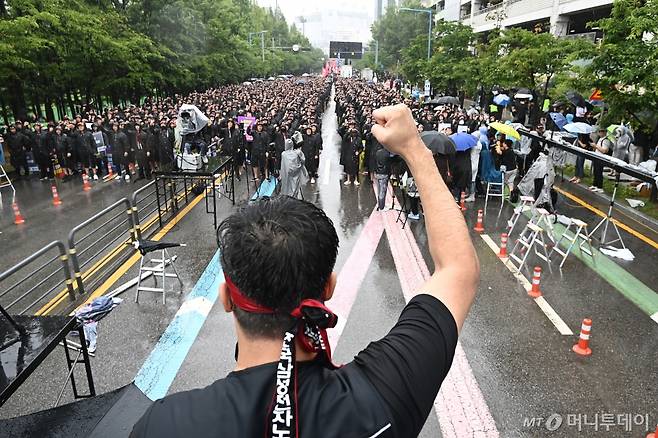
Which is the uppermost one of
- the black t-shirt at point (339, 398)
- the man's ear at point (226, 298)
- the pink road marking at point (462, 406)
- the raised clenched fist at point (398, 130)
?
the raised clenched fist at point (398, 130)

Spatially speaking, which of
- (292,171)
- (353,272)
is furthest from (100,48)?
(353,272)

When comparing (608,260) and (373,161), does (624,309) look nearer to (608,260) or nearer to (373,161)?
(608,260)

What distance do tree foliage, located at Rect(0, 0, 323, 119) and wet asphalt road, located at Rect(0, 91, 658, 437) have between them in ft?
36.5

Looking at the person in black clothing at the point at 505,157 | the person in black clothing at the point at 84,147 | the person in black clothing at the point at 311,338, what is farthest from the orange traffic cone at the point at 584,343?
the person in black clothing at the point at 84,147

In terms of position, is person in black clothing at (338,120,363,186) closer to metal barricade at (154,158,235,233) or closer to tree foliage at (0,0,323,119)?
metal barricade at (154,158,235,233)

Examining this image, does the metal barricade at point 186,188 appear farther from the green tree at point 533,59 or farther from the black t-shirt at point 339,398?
the green tree at point 533,59

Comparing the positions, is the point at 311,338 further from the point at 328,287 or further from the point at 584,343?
the point at 584,343

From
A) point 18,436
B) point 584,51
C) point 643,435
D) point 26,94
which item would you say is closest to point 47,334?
point 18,436

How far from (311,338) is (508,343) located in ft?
18.6

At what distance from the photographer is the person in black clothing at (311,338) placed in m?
1.11

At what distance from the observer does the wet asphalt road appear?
5.11 meters

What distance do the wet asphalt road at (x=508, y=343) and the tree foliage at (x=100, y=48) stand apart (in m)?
11.1

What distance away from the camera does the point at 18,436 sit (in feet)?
9.70

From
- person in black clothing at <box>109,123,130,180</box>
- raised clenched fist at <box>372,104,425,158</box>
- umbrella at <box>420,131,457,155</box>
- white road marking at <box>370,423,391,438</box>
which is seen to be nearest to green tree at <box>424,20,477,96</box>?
person in black clothing at <box>109,123,130,180</box>
